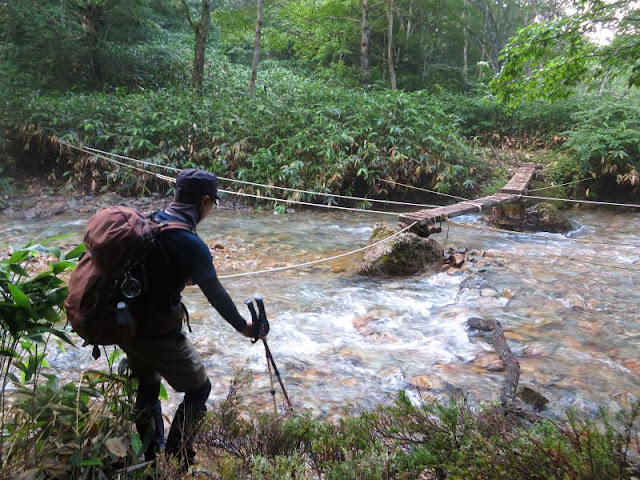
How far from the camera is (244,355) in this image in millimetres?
4684

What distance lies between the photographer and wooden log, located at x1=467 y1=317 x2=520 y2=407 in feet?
12.3

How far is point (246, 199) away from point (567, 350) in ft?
28.2

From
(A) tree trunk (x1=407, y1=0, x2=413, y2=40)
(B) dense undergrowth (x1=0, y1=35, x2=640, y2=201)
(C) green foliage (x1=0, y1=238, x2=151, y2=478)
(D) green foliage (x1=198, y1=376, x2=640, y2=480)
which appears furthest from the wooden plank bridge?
(A) tree trunk (x1=407, y1=0, x2=413, y2=40)

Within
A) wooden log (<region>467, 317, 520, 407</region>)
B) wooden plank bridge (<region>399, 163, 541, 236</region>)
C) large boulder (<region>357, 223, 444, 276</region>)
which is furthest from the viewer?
wooden plank bridge (<region>399, 163, 541, 236</region>)

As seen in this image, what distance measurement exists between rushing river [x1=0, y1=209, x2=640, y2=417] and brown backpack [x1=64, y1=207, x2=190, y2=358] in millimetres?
1280

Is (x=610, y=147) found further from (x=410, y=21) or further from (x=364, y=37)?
(x=410, y=21)

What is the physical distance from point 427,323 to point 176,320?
375 cm

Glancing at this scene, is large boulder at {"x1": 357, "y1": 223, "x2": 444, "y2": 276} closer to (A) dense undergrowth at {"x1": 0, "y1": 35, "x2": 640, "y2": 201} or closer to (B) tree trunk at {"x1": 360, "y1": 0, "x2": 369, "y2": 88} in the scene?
(A) dense undergrowth at {"x1": 0, "y1": 35, "x2": 640, "y2": 201}

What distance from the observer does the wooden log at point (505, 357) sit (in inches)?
148

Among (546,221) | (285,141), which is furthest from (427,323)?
(285,141)

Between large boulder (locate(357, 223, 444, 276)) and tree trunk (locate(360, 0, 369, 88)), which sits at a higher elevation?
tree trunk (locate(360, 0, 369, 88))

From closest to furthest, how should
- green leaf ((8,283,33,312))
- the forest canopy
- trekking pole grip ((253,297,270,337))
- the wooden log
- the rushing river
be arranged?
green leaf ((8,283,33,312)) → trekking pole grip ((253,297,270,337)) → the wooden log → the rushing river → the forest canopy

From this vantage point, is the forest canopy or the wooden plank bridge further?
the forest canopy

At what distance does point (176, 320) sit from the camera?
251cm
